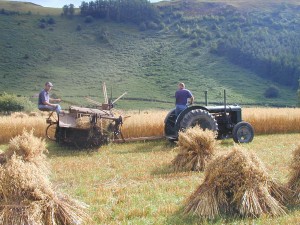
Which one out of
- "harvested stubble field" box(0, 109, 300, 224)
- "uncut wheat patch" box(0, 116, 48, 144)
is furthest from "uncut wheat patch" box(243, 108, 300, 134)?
"uncut wheat patch" box(0, 116, 48, 144)

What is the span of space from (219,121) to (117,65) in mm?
54011

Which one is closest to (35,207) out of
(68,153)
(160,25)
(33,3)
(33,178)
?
(33,178)

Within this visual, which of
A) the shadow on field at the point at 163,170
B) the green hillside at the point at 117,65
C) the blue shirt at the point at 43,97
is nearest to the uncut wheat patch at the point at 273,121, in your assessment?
the shadow on field at the point at 163,170

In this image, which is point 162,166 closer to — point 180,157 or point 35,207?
point 180,157

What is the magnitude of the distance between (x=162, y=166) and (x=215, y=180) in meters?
4.19

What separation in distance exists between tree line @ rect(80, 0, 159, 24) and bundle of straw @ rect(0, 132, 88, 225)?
84.4 metres

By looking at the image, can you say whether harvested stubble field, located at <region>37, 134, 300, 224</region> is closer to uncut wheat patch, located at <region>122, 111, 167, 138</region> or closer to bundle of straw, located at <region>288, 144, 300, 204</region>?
bundle of straw, located at <region>288, 144, 300, 204</region>

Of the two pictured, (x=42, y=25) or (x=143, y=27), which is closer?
(x=42, y=25)

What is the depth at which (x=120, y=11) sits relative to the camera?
89.0 m

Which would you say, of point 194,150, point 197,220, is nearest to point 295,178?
point 197,220

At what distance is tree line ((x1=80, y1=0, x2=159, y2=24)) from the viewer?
88.5 m

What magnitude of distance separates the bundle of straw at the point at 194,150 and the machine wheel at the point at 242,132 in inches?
173

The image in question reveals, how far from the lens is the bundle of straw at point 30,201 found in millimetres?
5543

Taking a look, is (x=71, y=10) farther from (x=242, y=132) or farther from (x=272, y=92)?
(x=242, y=132)
